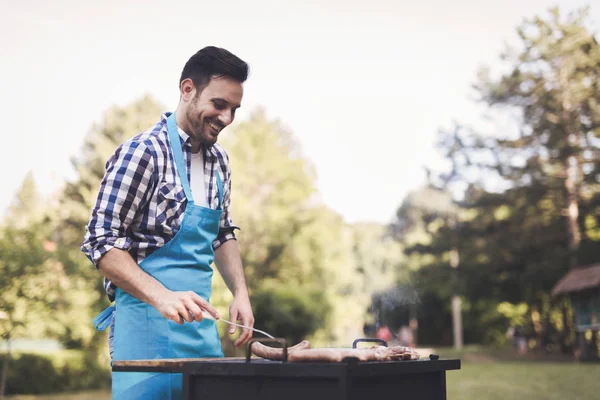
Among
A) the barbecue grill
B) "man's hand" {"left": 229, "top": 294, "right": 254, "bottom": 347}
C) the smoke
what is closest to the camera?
the barbecue grill

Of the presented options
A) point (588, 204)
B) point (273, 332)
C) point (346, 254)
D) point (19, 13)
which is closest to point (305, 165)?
point (346, 254)

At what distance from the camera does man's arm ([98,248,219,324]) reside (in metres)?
1.96

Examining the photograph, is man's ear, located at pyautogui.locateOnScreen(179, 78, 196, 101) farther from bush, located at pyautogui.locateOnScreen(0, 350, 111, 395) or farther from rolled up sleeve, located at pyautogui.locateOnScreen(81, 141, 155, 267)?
bush, located at pyautogui.locateOnScreen(0, 350, 111, 395)

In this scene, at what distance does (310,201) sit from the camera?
85.8ft

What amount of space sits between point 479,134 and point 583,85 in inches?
194

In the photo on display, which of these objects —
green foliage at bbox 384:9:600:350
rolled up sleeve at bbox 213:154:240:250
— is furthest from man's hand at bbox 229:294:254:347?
green foliage at bbox 384:9:600:350

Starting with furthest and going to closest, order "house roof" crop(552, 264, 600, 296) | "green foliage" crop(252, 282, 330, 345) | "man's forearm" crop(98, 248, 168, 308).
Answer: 1. "green foliage" crop(252, 282, 330, 345)
2. "house roof" crop(552, 264, 600, 296)
3. "man's forearm" crop(98, 248, 168, 308)

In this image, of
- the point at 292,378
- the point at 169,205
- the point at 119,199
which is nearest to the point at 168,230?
the point at 169,205

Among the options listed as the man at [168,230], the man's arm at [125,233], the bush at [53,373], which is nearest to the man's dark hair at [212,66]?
the man at [168,230]

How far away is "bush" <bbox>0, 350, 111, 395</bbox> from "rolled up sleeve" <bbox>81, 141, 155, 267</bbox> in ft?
45.0

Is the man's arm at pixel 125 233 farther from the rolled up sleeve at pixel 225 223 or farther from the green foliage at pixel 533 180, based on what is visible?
the green foliage at pixel 533 180

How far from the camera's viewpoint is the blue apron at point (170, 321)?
205 cm

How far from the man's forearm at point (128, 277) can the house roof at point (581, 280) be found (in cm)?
2078

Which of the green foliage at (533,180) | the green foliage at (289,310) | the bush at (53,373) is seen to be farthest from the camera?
the green foliage at (533,180)
